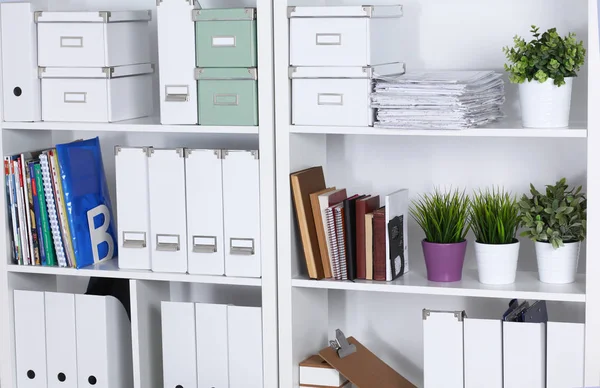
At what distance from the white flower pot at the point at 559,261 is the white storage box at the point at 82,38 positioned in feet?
3.89

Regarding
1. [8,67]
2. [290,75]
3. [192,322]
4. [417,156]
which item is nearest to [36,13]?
[8,67]

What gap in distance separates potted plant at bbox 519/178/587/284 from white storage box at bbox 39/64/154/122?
107 centimetres

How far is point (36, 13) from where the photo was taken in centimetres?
244

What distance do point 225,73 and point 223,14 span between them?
143mm

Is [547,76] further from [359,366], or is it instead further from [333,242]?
[359,366]

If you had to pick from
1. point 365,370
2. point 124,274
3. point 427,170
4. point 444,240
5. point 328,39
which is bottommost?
point 365,370

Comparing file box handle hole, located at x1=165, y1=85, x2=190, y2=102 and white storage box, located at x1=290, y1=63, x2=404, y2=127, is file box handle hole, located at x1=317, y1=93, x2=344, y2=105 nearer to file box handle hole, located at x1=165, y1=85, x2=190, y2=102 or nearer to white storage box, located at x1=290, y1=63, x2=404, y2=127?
white storage box, located at x1=290, y1=63, x2=404, y2=127

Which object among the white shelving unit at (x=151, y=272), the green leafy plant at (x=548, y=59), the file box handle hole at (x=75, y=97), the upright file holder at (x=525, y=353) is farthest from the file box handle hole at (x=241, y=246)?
the green leafy plant at (x=548, y=59)

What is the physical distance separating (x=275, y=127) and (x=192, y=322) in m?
0.57

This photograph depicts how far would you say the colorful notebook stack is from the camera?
2279mm

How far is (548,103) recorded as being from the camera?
2088 mm

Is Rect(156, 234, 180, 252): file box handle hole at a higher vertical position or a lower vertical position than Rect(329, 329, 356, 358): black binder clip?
higher

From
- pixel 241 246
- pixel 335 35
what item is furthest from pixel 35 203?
pixel 335 35

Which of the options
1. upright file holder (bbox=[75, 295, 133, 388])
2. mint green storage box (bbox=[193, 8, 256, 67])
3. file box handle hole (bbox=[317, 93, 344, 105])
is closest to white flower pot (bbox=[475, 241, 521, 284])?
file box handle hole (bbox=[317, 93, 344, 105])
